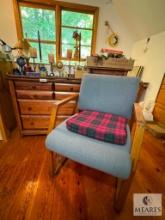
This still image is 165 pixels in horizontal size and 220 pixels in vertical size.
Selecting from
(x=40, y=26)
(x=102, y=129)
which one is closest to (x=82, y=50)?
(x=40, y=26)

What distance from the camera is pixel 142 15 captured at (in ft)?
6.21

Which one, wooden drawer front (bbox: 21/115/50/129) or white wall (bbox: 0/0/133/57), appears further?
white wall (bbox: 0/0/133/57)

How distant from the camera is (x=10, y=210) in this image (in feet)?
2.54

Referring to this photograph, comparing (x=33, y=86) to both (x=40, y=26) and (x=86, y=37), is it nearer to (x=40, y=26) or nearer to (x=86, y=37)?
(x=40, y=26)

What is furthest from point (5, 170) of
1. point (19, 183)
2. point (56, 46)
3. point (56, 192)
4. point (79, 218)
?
point (56, 46)

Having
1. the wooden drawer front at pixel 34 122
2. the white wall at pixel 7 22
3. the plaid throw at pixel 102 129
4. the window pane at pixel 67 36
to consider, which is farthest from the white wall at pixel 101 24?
the plaid throw at pixel 102 129

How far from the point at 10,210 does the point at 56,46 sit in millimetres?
2298

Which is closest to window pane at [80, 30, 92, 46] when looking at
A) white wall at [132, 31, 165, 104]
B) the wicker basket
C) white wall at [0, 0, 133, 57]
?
white wall at [0, 0, 133, 57]

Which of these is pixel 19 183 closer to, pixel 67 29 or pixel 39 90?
pixel 39 90

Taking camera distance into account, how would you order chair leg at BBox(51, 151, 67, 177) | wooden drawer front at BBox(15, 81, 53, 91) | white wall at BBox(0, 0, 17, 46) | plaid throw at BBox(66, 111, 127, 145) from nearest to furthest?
plaid throw at BBox(66, 111, 127, 145) < chair leg at BBox(51, 151, 67, 177) < wooden drawer front at BBox(15, 81, 53, 91) < white wall at BBox(0, 0, 17, 46)

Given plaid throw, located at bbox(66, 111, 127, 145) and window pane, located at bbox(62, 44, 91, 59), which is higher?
window pane, located at bbox(62, 44, 91, 59)

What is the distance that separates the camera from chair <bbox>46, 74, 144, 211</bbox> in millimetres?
635

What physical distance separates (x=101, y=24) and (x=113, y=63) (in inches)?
48.8

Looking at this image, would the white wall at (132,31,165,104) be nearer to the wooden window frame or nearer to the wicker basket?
the wicker basket
